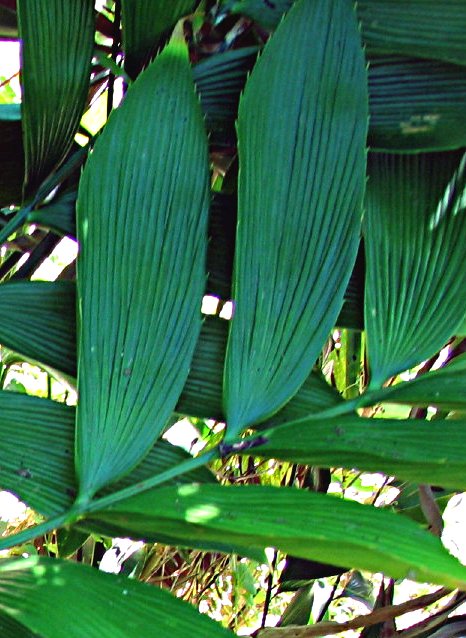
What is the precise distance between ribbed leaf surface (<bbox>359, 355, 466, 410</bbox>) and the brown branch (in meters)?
0.27

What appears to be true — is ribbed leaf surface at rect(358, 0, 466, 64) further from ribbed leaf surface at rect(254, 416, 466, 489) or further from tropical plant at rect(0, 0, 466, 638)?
ribbed leaf surface at rect(254, 416, 466, 489)

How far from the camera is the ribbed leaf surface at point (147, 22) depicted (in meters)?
0.44

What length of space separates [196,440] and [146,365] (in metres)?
0.39

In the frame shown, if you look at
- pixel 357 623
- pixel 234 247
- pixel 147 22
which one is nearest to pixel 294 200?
pixel 234 247

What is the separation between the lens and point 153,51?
0.46m

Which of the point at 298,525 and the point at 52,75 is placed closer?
the point at 298,525

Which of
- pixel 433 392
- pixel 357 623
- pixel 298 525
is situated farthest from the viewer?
pixel 357 623

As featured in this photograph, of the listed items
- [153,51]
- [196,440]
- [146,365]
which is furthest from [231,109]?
[196,440]

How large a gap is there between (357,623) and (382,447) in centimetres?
31

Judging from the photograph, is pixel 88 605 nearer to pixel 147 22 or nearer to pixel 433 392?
pixel 433 392

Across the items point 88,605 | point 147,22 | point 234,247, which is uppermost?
point 147,22

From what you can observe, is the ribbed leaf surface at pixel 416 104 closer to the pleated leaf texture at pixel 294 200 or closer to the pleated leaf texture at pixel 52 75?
the pleated leaf texture at pixel 294 200

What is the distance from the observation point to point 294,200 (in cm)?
42

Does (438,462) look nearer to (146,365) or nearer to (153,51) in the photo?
(146,365)
